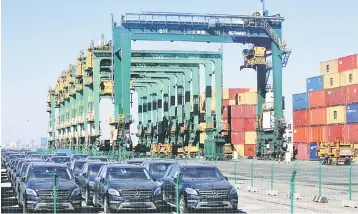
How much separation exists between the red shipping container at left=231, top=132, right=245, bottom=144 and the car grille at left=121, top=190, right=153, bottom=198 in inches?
2829

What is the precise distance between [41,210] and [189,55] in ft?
218

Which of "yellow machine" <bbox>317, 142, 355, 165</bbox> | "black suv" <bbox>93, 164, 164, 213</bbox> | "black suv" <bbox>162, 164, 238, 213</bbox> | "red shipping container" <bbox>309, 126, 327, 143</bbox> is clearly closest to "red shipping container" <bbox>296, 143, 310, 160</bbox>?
"red shipping container" <bbox>309, 126, 327, 143</bbox>

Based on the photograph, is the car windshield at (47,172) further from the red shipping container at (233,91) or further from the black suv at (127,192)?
the red shipping container at (233,91)

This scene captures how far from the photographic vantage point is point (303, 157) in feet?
237

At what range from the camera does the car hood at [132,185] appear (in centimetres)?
1641

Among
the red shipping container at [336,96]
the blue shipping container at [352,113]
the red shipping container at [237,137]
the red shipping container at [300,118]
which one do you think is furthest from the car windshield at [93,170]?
the red shipping container at [237,137]

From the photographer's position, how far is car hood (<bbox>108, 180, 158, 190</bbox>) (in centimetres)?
1641

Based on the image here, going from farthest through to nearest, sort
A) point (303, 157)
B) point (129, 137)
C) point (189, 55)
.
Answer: point (189, 55), point (303, 157), point (129, 137)

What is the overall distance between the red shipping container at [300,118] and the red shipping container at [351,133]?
8.40 metres

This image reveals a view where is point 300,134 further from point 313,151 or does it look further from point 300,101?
point 300,101

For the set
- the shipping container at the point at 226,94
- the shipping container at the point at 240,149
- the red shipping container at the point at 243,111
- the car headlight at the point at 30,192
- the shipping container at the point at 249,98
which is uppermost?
the shipping container at the point at 226,94

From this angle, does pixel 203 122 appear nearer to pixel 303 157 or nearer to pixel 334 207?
pixel 303 157

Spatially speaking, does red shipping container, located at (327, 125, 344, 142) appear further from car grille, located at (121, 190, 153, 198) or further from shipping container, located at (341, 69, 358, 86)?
car grille, located at (121, 190, 153, 198)

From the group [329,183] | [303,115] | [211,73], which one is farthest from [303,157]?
[329,183]
